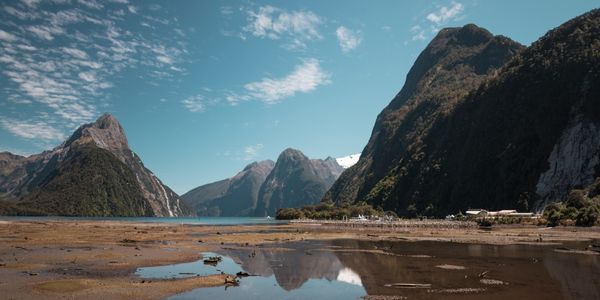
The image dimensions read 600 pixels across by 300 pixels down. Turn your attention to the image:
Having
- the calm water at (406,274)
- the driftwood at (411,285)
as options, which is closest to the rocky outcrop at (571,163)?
the calm water at (406,274)

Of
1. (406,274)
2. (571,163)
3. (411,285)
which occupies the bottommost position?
(406,274)

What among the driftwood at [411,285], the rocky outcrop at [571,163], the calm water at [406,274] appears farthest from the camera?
the rocky outcrop at [571,163]

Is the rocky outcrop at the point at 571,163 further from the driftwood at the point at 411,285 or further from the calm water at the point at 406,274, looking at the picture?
the driftwood at the point at 411,285

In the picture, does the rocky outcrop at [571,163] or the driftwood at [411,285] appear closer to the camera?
the driftwood at [411,285]

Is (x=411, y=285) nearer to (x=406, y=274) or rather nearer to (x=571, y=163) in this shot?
(x=406, y=274)

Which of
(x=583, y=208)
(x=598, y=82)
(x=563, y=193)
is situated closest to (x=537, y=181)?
(x=563, y=193)

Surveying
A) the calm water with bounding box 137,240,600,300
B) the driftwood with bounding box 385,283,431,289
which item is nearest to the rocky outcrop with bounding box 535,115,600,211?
Result: the calm water with bounding box 137,240,600,300

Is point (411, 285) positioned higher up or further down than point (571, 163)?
further down

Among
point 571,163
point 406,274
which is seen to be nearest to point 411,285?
point 406,274

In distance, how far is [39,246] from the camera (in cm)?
5938

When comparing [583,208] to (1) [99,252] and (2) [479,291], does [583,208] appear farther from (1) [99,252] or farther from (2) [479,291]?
(1) [99,252]

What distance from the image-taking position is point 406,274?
3725 cm

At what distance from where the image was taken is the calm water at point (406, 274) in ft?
96.2

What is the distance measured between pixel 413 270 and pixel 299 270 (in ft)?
34.4
